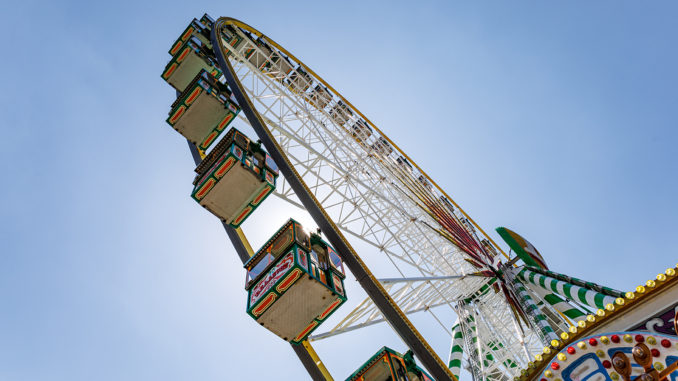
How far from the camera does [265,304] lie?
568 cm

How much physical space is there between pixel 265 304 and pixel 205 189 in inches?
106

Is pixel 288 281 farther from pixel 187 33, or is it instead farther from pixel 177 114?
pixel 187 33

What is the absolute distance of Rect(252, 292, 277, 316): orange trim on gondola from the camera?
5672 millimetres

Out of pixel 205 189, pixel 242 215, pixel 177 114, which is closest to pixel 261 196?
pixel 242 215

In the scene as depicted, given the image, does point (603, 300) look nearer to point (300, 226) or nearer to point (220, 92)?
point (300, 226)

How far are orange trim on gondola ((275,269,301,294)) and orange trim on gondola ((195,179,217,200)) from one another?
263 cm

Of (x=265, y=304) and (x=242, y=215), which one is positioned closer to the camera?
(x=265, y=304)

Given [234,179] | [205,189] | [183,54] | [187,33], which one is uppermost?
[187,33]

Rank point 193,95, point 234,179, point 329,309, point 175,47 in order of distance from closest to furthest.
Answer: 1. point 329,309
2. point 234,179
3. point 193,95
4. point 175,47

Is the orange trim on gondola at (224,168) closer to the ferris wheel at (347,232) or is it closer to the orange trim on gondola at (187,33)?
the ferris wheel at (347,232)

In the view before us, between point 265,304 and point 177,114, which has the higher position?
point 265,304

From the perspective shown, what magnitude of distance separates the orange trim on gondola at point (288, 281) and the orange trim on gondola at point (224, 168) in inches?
101

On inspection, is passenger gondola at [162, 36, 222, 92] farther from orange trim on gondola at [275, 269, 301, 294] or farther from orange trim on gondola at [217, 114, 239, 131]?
orange trim on gondola at [275, 269, 301, 294]

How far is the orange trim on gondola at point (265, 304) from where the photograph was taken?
5672 millimetres
